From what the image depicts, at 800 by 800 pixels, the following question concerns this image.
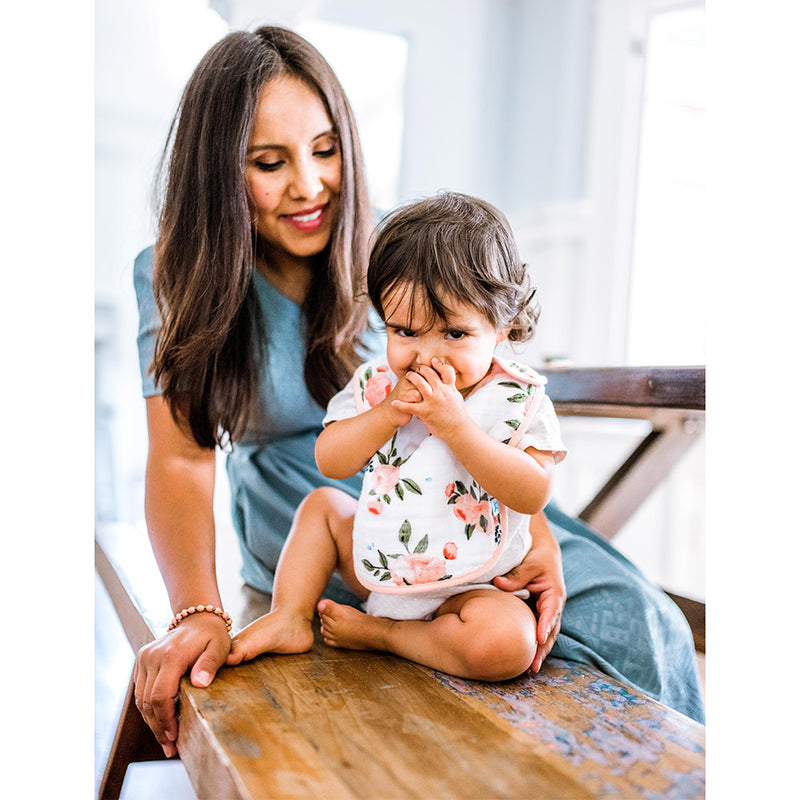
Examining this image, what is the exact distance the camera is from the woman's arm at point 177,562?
0.67m

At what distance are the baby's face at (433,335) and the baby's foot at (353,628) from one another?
0.74ft

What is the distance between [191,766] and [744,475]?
46 centimetres

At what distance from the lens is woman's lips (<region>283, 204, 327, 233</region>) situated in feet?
3.02

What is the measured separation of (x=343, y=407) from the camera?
31.6 inches

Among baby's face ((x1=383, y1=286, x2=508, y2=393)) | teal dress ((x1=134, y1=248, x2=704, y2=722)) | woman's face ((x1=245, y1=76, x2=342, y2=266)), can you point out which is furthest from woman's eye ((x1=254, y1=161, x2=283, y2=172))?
baby's face ((x1=383, y1=286, x2=508, y2=393))

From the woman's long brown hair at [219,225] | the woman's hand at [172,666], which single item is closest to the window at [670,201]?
the woman's long brown hair at [219,225]

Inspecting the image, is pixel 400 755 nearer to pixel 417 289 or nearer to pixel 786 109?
pixel 417 289

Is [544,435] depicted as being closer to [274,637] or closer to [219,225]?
[274,637]

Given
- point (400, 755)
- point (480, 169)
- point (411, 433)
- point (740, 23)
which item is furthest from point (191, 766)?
point (480, 169)

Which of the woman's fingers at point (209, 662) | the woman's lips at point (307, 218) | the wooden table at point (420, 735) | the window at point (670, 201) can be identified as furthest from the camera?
the window at point (670, 201)

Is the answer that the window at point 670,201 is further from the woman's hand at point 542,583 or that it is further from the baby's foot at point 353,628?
the baby's foot at point 353,628

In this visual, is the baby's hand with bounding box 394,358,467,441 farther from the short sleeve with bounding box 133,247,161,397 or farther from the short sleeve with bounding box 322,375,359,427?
the short sleeve with bounding box 133,247,161,397

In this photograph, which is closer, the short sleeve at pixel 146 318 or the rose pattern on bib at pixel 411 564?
the rose pattern on bib at pixel 411 564

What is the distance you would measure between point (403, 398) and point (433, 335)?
62 millimetres
